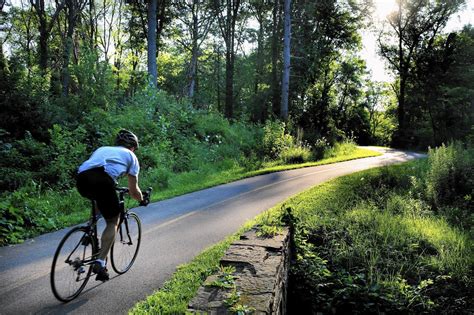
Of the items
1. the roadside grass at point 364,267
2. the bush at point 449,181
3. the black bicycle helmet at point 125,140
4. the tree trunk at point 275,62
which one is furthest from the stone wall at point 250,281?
the tree trunk at point 275,62

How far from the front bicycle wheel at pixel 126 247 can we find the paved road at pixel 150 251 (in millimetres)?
131

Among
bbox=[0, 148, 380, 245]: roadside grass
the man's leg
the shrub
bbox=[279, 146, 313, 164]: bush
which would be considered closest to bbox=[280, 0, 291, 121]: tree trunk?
bbox=[279, 146, 313, 164]: bush

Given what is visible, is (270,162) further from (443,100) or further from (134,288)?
(443,100)

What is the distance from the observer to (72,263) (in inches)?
175

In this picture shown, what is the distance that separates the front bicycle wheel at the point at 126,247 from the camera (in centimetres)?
546

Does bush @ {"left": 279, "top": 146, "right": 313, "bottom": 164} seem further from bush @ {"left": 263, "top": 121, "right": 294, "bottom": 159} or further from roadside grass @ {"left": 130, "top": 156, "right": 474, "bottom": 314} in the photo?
roadside grass @ {"left": 130, "top": 156, "right": 474, "bottom": 314}

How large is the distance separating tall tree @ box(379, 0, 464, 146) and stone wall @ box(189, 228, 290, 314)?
3603 cm

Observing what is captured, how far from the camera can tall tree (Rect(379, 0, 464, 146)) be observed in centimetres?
3519

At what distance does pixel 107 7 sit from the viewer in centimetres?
3700

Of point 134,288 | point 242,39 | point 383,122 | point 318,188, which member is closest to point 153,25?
point 318,188

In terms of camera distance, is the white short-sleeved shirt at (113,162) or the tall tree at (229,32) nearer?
the white short-sleeved shirt at (113,162)

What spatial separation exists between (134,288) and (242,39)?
37.5m

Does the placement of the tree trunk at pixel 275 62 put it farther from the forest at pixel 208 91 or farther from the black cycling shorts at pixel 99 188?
the black cycling shorts at pixel 99 188

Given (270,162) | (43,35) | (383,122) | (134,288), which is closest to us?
(134,288)
